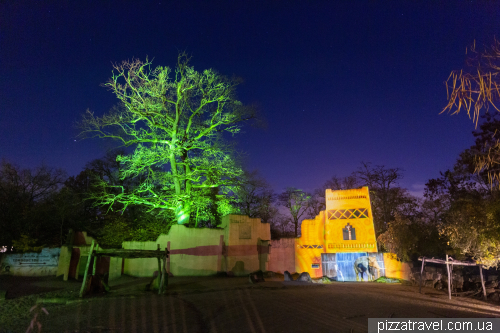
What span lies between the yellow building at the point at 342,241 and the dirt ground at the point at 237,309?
3079 millimetres

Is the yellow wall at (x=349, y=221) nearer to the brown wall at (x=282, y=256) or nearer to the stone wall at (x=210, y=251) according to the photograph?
the brown wall at (x=282, y=256)

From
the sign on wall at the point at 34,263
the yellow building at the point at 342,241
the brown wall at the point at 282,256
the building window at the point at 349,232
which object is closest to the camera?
the yellow building at the point at 342,241

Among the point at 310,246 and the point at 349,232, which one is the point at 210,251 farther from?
the point at 349,232

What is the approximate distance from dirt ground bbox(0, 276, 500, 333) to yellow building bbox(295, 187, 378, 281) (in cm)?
308

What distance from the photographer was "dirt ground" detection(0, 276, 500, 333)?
7.81 meters

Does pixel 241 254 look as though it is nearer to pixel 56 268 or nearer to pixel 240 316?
pixel 240 316

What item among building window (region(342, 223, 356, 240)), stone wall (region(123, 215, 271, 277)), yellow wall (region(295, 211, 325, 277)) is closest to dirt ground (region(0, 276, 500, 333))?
stone wall (region(123, 215, 271, 277))

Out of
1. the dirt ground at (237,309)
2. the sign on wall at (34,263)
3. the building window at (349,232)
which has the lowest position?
the dirt ground at (237,309)

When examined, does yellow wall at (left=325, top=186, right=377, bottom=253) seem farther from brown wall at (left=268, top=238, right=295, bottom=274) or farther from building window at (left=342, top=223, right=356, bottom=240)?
brown wall at (left=268, top=238, right=295, bottom=274)

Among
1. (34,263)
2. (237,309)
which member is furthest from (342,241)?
(34,263)

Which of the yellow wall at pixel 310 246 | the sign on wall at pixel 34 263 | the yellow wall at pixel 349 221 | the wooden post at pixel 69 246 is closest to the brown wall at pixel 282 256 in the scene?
the yellow wall at pixel 310 246

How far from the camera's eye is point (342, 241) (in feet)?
58.4

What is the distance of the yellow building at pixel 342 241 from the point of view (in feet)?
54.8

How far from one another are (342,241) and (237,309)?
10.3 metres
